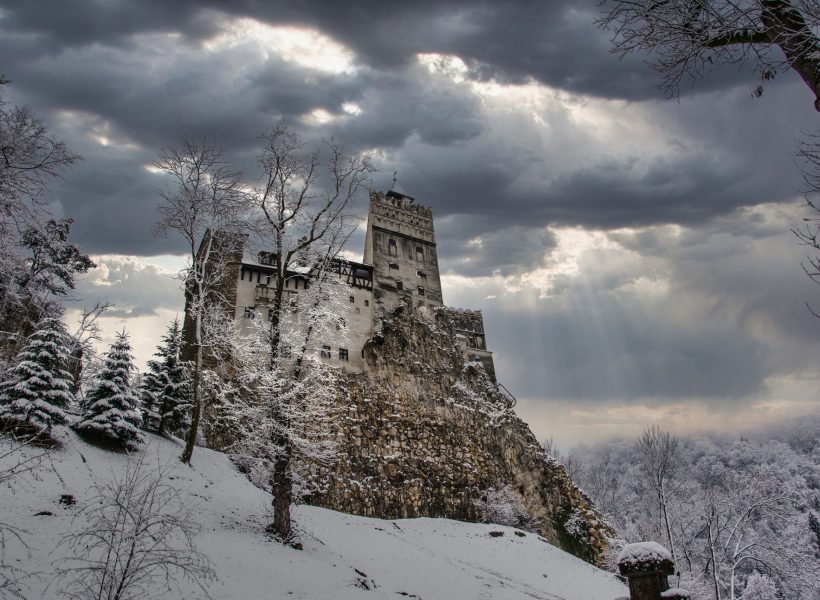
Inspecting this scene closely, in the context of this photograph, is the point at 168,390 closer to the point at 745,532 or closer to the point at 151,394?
the point at 151,394

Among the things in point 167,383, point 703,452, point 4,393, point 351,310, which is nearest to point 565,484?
point 351,310

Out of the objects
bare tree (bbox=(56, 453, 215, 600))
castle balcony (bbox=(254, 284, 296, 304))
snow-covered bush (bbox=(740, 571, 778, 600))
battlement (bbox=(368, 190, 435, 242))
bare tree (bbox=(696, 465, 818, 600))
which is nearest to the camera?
bare tree (bbox=(56, 453, 215, 600))

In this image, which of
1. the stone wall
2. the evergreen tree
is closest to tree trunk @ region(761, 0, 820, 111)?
the evergreen tree

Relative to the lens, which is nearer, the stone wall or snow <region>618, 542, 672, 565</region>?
snow <region>618, 542, 672, 565</region>

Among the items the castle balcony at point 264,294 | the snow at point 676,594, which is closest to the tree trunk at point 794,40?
the snow at point 676,594

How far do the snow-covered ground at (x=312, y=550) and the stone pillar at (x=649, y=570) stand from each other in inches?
361

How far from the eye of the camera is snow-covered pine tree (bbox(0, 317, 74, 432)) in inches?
722

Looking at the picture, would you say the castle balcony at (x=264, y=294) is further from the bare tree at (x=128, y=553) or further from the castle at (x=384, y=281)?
the bare tree at (x=128, y=553)

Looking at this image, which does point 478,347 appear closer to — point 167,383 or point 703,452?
point 167,383

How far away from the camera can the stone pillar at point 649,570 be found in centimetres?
652

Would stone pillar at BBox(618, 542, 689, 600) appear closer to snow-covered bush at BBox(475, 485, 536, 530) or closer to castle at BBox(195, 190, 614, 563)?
castle at BBox(195, 190, 614, 563)

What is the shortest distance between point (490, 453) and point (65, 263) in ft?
103

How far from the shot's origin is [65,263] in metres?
30.8

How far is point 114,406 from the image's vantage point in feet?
72.2
